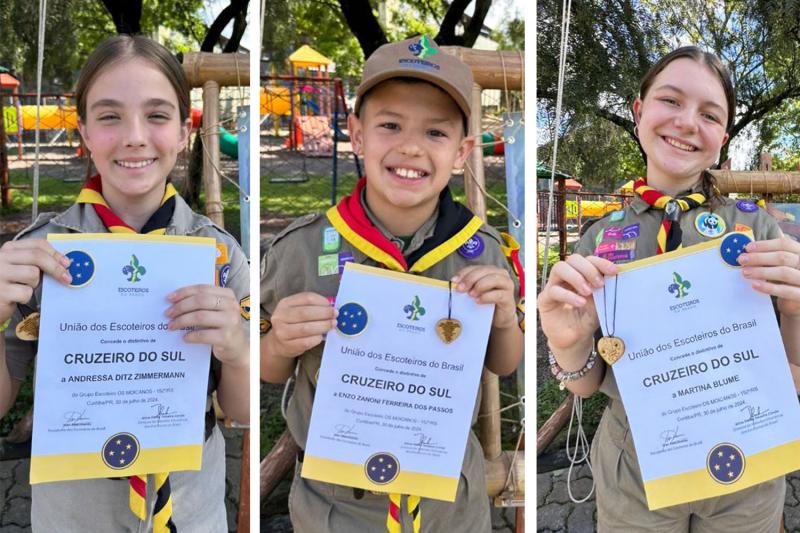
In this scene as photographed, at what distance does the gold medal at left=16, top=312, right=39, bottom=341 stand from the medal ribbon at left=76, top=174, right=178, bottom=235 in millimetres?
237

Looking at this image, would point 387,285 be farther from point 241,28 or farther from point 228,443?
point 228,443

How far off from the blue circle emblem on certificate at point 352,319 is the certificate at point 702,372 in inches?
19.0

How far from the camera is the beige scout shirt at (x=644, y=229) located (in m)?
1.39

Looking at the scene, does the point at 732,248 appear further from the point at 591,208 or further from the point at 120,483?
the point at 120,483

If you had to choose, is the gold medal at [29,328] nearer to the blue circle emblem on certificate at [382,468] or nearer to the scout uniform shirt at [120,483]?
the scout uniform shirt at [120,483]

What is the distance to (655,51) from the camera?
186cm

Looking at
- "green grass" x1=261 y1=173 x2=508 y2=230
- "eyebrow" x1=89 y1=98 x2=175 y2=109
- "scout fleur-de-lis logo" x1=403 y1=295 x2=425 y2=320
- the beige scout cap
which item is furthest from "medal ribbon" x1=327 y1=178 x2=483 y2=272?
"green grass" x1=261 y1=173 x2=508 y2=230

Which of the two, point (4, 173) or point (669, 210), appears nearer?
point (669, 210)

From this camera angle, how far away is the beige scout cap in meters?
1.33

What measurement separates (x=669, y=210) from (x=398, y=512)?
0.89m

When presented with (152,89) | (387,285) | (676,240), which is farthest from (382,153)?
(676,240)

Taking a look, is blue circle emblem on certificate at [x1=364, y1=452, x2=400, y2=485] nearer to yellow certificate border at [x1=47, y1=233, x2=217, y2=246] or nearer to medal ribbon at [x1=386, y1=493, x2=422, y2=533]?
medal ribbon at [x1=386, y1=493, x2=422, y2=533]
